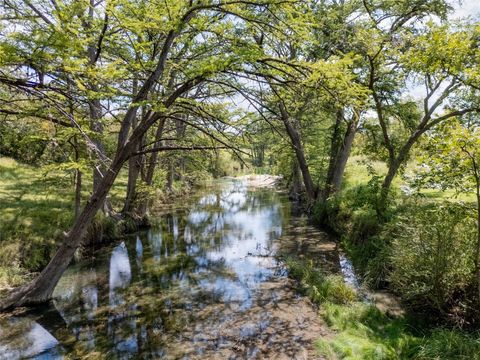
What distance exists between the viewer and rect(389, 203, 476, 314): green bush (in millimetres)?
5805

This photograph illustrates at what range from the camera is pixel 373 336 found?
5648mm

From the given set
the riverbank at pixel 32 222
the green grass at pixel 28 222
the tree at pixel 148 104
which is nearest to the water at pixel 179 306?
the tree at pixel 148 104

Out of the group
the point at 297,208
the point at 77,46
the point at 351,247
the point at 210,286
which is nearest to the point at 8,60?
the point at 77,46

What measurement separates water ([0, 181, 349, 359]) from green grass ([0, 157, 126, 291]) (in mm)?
990

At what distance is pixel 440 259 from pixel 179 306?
5.39m

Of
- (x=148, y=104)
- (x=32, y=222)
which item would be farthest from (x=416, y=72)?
(x=32, y=222)

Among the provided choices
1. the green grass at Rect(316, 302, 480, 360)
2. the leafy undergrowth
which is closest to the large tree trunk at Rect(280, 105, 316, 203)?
the leafy undergrowth

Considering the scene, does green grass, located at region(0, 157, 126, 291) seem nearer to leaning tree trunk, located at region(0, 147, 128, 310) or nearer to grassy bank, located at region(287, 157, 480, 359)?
leaning tree trunk, located at region(0, 147, 128, 310)

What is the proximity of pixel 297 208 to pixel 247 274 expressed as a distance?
11730mm

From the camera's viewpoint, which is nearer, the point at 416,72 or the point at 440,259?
the point at 440,259

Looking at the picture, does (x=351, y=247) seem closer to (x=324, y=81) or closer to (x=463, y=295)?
(x=463, y=295)

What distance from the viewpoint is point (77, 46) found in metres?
4.62

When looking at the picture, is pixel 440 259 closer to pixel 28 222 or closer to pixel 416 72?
pixel 416 72


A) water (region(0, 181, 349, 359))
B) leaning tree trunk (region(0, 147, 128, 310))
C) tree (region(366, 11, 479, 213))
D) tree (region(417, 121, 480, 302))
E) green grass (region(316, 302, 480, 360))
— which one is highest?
tree (region(366, 11, 479, 213))
